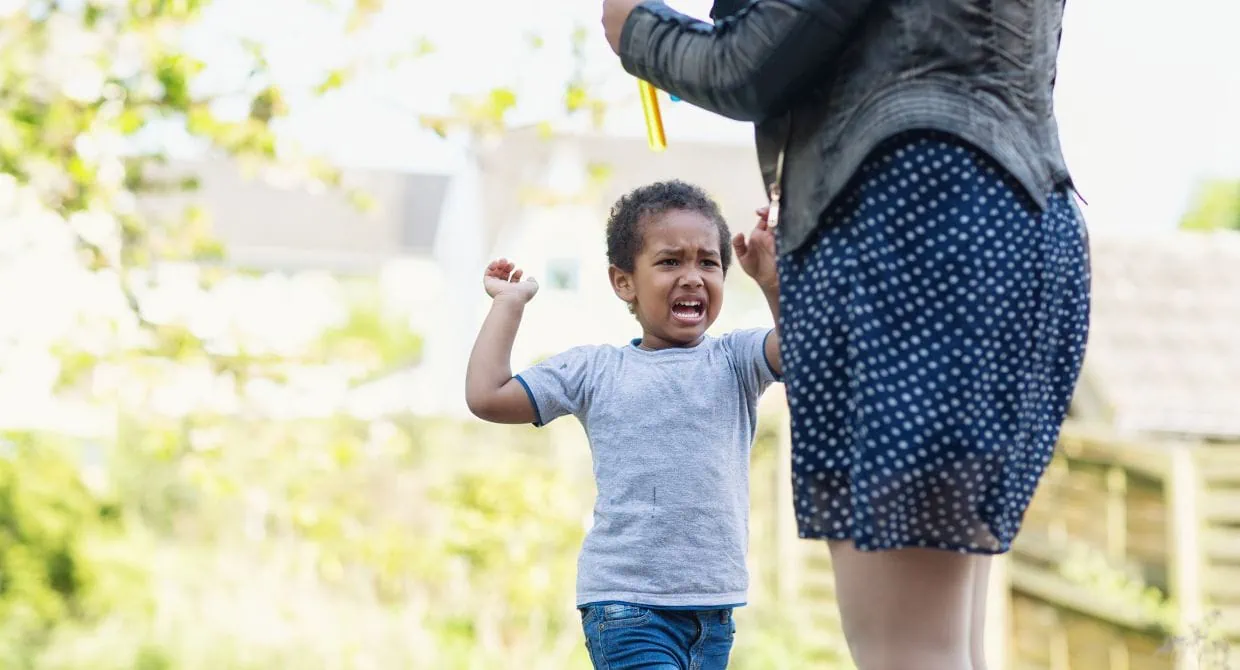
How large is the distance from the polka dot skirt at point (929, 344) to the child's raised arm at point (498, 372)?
697 mm

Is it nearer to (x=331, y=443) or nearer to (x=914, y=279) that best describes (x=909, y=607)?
(x=914, y=279)

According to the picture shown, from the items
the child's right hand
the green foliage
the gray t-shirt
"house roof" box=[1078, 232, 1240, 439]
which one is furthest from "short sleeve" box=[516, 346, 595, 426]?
the green foliage

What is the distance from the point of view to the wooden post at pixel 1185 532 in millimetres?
4312

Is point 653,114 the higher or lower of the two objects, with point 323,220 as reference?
lower

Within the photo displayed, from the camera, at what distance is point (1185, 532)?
4348mm

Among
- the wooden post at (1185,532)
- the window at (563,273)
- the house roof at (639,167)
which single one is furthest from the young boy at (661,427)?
the window at (563,273)

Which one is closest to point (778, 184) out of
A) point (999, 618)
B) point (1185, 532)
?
point (1185, 532)

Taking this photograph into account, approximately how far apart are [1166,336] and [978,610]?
4782 millimetres

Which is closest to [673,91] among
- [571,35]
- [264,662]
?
[571,35]

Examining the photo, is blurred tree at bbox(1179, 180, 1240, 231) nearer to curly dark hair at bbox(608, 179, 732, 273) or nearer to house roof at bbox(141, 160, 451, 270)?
house roof at bbox(141, 160, 451, 270)

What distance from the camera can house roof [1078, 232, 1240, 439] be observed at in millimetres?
5652

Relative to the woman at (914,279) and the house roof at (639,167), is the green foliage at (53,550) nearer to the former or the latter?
the woman at (914,279)

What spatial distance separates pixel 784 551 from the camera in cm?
607

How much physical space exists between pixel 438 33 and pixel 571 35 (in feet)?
1.42
